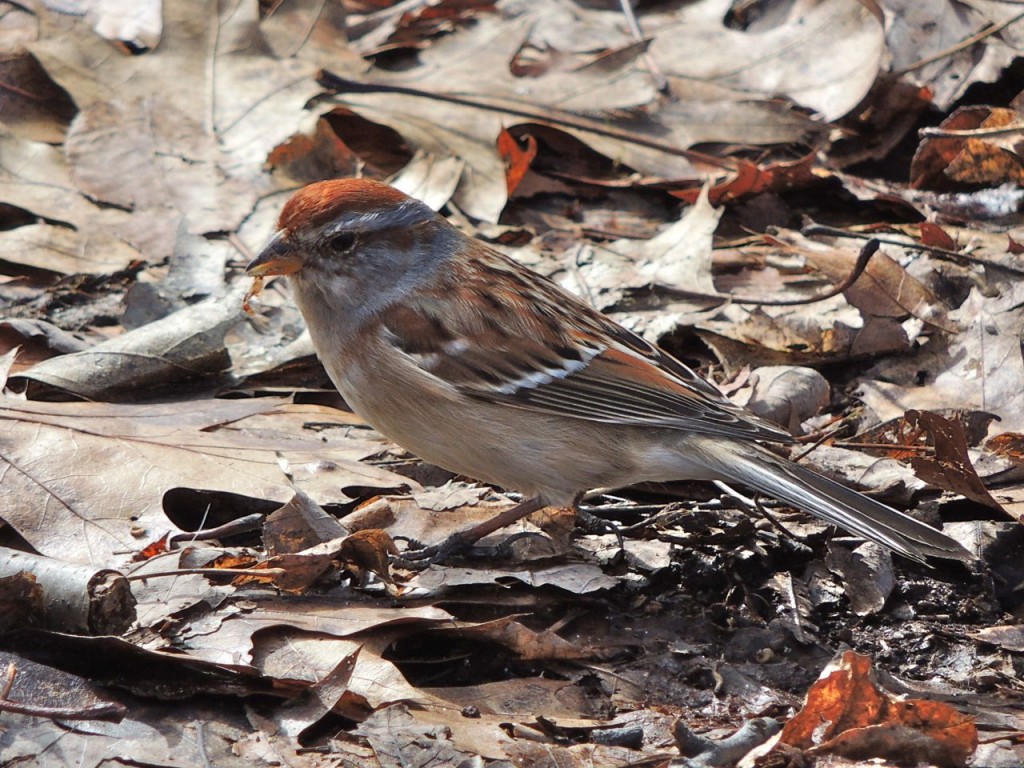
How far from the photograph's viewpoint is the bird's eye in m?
4.79

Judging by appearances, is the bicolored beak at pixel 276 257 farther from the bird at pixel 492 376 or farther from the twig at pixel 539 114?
the twig at pixel 539 114

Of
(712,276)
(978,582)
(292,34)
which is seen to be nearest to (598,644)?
(978,582)

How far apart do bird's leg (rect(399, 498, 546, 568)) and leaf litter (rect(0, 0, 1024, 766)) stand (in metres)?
0.07

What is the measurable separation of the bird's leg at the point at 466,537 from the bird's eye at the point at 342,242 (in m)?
1.19

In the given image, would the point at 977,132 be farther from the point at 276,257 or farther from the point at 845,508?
the point at 276,257

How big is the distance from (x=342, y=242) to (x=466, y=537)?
1261 millimetres

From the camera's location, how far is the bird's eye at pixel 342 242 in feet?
15.7

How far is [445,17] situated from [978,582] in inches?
208

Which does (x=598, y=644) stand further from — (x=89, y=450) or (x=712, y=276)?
(x=712, y=276)

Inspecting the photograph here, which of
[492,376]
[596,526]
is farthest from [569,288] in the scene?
[596,526]

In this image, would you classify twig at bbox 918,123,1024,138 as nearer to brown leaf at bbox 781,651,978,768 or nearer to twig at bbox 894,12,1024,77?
twig at bbox 894,12,1024,77

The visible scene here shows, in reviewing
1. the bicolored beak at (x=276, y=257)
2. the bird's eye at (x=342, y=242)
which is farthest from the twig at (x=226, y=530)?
the bird's eye at (x=342, y=242)

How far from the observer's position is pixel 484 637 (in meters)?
3.87

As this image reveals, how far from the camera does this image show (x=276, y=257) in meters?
4.72
